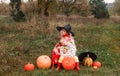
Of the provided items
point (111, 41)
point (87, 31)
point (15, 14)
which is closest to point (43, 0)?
point (15, 14)

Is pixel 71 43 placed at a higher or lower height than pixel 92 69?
higher

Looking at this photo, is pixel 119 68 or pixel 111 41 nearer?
pixel 119 68

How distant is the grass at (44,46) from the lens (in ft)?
30.4

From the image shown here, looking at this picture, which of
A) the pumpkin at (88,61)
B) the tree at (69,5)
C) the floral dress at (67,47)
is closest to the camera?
the floral dress at (67,47)

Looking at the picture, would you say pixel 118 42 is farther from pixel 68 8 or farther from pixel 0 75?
pixel 68 8

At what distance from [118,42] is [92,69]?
577cm

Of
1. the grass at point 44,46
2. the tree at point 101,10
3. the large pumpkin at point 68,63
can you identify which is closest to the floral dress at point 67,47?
the large pumpkin at point 68,63

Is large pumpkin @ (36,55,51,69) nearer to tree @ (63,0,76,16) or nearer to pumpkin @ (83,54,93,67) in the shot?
pumpkin @ (83,54,93,67)

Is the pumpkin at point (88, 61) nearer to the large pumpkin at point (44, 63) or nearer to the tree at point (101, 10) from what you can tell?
the large pumpkin at point (44, 63)

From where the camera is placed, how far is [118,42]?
1501cm

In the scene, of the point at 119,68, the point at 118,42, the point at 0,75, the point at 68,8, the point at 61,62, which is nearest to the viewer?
the point at 0,75

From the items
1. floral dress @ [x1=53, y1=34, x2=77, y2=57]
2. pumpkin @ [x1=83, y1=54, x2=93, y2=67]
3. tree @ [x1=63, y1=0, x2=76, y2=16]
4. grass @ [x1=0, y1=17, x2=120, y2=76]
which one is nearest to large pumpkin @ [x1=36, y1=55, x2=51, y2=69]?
grass @ [x1=0, y1=17, x2=120, y2=76]

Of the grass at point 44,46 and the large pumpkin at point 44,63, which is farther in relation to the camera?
the large pumpkin at point 44,63

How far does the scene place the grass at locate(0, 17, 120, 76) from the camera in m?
9.27
